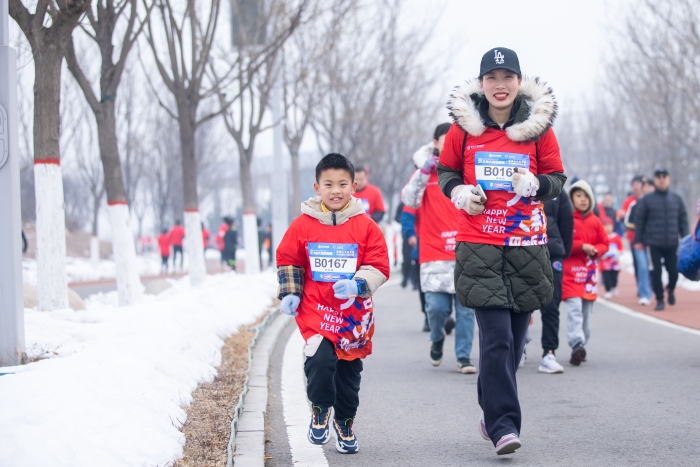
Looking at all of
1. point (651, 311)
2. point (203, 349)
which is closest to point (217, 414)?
point (203, 349)

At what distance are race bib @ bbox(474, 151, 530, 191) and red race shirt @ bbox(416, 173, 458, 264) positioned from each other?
3140 millimetres

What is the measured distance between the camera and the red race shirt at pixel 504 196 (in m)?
4.95

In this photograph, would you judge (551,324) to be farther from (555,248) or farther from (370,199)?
(370,199)

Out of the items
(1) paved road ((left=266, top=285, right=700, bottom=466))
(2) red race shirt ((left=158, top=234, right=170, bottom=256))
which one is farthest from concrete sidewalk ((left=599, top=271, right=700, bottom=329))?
(2) red race shirt ((left=158, top=234, right=170, bottom=256))

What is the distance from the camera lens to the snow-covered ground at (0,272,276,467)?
13.2 ft

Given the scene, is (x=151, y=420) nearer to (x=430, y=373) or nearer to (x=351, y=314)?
(x=351, y=314)

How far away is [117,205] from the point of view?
1129cm

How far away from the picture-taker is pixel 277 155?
20.4 metres

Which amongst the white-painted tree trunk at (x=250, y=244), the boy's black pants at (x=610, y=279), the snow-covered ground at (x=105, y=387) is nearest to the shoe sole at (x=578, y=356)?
the snow-covered ground at (x=105, y=387)

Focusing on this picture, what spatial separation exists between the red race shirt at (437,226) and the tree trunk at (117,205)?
173 inches

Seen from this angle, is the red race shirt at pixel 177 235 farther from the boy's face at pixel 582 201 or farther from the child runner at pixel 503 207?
the child runner at pixel 503 207

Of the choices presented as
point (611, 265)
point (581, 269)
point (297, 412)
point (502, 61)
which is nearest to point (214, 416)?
point (297, 412)

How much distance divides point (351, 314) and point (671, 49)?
67.5ft

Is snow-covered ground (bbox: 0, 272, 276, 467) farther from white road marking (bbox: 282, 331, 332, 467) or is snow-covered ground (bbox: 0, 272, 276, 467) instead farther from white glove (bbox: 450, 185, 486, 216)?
white glove (bbox: 450, 185, 486, 216)
